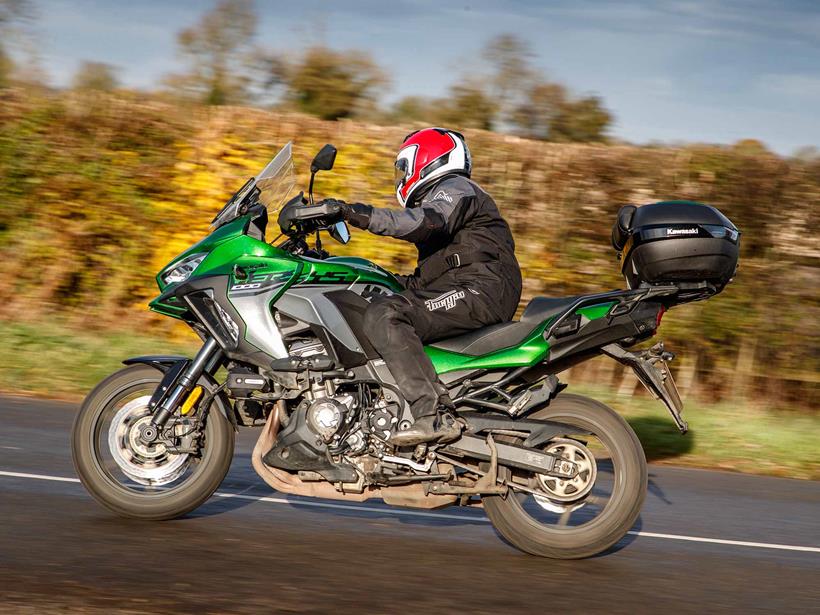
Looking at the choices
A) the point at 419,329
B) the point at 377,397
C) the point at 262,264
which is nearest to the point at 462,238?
the point at 419,329

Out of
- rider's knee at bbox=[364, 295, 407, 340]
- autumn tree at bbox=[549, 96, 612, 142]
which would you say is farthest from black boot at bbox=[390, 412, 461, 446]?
autumn tree at bbox=[549, 96, 612, 142]

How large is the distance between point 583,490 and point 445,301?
1.17m

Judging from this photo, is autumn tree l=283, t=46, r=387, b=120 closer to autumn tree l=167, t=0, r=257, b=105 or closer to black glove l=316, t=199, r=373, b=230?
autumn tree l=167, t=0, r=257, b=105

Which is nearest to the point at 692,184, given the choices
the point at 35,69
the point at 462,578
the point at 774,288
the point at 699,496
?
the point at 774,288

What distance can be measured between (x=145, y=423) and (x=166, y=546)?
756 mm

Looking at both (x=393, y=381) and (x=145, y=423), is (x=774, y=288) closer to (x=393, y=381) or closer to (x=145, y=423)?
(x=393, y=381)

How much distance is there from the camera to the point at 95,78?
547 inches

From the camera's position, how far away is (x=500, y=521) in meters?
5.46

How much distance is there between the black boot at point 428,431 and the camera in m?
5.26

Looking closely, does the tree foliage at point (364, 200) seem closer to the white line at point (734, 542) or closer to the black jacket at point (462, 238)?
the white line at point (734, 542)

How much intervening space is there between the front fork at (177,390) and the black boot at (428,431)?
110 centimetres

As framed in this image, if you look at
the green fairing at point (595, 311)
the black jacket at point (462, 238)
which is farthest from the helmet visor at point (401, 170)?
the green fairing at point (595, 311)

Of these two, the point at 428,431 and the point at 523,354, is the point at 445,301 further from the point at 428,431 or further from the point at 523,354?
Result: the point at 428,431

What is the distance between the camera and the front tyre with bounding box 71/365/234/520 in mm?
5555
